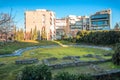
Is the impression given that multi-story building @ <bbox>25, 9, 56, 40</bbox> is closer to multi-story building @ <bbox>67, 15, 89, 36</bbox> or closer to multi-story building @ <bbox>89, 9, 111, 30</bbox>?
multi-story building @ <bbox>67, 15, 89, 36</bbox>

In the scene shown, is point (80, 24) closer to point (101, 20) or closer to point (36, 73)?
point (101, 20)

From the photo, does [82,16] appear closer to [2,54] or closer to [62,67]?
[2,54]

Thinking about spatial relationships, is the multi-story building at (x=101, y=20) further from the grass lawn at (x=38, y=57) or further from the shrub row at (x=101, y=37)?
the grass lawn at (x=38, y=57)

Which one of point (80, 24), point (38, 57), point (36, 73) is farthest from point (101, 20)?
point (36, 73)

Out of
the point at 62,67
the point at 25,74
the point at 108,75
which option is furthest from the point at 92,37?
the point at 25,74

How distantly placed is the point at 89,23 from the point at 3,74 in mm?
83366

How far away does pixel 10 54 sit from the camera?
77.4 feet

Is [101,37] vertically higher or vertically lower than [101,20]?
lower

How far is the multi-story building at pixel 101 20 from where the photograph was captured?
88.8m

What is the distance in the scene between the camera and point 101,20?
298 ft

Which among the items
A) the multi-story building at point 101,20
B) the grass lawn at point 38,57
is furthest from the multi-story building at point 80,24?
the grass lawn at point 38,57

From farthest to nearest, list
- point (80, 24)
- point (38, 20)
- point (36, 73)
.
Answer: point (80, 24)
point (38, 20)
point (36, 73)

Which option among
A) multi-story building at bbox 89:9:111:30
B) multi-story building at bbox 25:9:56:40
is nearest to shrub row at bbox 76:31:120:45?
multi-story building at bbox 25:9:56:40

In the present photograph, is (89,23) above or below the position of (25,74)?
above
